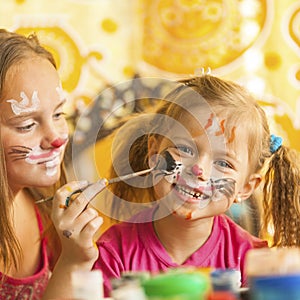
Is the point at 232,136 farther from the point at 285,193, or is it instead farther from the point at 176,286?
the point at 176,286

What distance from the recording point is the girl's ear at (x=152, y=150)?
4.49 feet

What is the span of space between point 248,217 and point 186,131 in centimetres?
32

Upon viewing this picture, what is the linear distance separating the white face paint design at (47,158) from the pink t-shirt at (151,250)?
173mm

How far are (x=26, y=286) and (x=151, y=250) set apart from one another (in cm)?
29

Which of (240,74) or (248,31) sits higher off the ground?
(248,31)

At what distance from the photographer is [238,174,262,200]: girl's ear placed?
1377 millimetres

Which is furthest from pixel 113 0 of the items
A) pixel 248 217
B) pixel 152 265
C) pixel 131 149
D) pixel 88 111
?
pixel 152 265

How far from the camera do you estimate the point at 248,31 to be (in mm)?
1877

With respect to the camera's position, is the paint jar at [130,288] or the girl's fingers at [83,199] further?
the girl's fingers at [83,199]

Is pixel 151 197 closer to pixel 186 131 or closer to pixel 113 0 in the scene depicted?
pixel 186 131

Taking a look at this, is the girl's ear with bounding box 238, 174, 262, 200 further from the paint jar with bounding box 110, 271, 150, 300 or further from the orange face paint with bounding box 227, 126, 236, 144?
the paint jar with bounding box 110, 271, 150, 300

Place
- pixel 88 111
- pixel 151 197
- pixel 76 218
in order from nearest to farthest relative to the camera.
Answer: pixel 76 218 → pixel 151 197 → pixel 88 111

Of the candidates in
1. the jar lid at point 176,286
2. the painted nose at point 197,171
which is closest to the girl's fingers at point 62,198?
the painted nose at point 197,171

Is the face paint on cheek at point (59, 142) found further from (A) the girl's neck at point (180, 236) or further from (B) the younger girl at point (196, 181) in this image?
(A) the girl's neck at point (180, 236)
